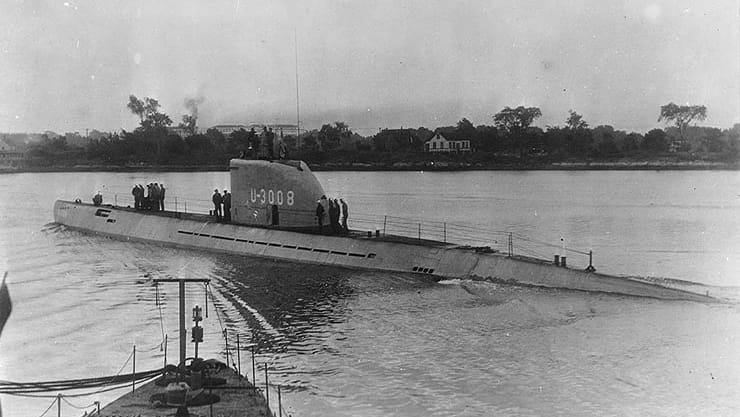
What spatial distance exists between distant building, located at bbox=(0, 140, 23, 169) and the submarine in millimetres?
83000

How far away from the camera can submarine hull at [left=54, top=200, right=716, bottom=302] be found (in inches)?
679

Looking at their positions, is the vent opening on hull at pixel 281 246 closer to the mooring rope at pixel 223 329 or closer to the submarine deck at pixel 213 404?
the mooring rope at pixel 223 329

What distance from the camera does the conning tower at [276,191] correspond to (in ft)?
79.2

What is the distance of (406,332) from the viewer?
589 inches

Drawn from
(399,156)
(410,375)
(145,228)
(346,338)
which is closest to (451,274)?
(346,338)

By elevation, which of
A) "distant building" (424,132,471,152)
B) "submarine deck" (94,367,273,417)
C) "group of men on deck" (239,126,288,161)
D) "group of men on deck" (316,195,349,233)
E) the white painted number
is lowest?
"submarine deck" (94,367,273,417)

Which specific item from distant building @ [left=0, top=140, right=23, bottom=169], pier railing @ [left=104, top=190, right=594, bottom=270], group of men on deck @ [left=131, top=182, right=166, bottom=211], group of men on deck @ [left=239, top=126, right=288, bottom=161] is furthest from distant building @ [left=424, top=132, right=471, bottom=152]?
group of men on deck @ [left=239, top=126, right=288, bottom=161]

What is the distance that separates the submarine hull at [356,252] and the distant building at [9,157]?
81.8 m

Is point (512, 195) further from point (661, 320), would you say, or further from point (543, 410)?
point (543, 410)

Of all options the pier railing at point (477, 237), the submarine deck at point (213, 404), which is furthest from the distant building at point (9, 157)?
the submarine deck at point (213, 404)

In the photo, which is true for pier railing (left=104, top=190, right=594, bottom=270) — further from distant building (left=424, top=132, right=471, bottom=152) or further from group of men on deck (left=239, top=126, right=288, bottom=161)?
distant building (left=424, top=132, right=471, bottom=152)

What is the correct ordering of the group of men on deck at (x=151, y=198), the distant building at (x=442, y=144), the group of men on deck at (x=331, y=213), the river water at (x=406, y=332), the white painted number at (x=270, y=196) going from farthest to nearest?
the distant building at (x=442, y=144) → the group of men on deck at (x=151, y=198) → the white painted number at (x=270, y=196) → the group of men on deck at (x=331, y=213) → the river water at (x=406, y=332)

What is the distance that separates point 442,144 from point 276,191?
79.8m

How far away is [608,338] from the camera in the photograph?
1422 cm
